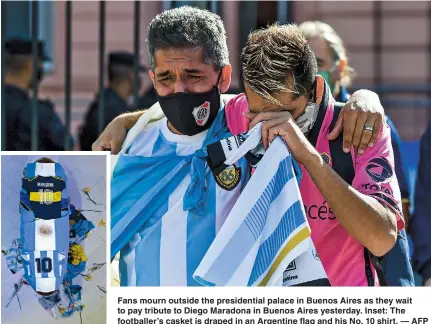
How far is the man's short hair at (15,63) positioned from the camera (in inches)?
160

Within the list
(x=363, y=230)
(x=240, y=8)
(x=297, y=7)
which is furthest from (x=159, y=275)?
(x=297, y=7)

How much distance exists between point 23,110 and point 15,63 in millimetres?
259

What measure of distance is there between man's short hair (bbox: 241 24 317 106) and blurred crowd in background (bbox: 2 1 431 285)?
0.80m

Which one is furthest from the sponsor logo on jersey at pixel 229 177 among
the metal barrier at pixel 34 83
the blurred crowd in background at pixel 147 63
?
the metal barrier at pixel 34 83

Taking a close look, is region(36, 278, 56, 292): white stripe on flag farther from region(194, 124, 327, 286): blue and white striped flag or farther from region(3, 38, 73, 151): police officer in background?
region(3, 38, 73, 151): police officer in background

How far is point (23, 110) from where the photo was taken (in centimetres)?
393

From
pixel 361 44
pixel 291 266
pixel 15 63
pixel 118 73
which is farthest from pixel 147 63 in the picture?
pixel 291 266

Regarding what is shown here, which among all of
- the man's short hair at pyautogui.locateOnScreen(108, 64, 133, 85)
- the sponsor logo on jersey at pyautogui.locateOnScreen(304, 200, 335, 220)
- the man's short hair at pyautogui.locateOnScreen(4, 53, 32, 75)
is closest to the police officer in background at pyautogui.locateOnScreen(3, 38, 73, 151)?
the man's short hair at pyautogui.locateOnScreen(4, 53, 32, 75)

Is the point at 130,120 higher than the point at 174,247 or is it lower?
higher

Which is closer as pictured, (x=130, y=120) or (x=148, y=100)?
(x=130, y=120)

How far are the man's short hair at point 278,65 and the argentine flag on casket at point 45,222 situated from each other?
652 millimetres

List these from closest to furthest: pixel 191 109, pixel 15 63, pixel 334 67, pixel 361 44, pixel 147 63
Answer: pixel 191 109 < pixel 334 67 < pixel 15 63 < pixel 147 63 < pixel 361 44

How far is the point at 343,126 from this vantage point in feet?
8.40

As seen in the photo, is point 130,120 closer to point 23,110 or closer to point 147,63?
point 23,110
